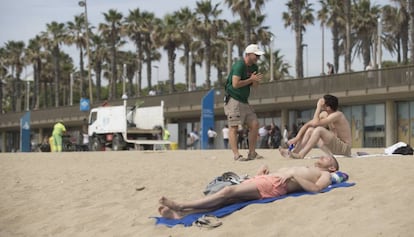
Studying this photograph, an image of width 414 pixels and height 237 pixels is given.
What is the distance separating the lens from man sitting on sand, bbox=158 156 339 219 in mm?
6828

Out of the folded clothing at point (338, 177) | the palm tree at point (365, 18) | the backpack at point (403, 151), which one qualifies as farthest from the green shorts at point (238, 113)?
the palm tree at point (365, 18)

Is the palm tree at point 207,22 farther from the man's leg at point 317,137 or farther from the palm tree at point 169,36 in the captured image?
the man's leg at point 317,137

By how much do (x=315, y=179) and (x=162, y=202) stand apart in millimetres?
1644

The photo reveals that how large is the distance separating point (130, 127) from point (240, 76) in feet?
66.3

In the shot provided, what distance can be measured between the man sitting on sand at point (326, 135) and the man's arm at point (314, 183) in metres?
2.82

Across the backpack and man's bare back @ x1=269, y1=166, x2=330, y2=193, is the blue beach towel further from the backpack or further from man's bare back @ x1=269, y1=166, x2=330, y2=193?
the backpack

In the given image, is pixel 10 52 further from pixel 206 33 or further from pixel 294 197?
pixel 294 197

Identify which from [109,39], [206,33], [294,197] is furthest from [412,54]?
[109,39]

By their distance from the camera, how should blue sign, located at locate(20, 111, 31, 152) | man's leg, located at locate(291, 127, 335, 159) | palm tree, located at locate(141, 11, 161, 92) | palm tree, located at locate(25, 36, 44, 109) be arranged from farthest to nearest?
palm tree, located at locate(25, 36, 44, 109), palm tree, located at locate(141, 11, 161, 92), blue sign, located at locate(20, 111, 31, 152), man's leg, located at locate(291, 127, 335, 159)

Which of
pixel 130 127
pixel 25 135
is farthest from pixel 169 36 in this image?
pixel 130 127

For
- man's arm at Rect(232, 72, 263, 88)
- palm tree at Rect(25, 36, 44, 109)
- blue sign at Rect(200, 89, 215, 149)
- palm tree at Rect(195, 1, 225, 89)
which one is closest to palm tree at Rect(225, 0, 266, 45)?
palm tree at Rect(195, 1, 225, 89)

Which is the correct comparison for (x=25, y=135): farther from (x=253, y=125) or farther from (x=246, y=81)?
(x=246, y=81)

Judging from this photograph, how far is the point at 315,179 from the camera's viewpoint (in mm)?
7020

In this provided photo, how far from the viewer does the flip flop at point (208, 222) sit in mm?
6414
